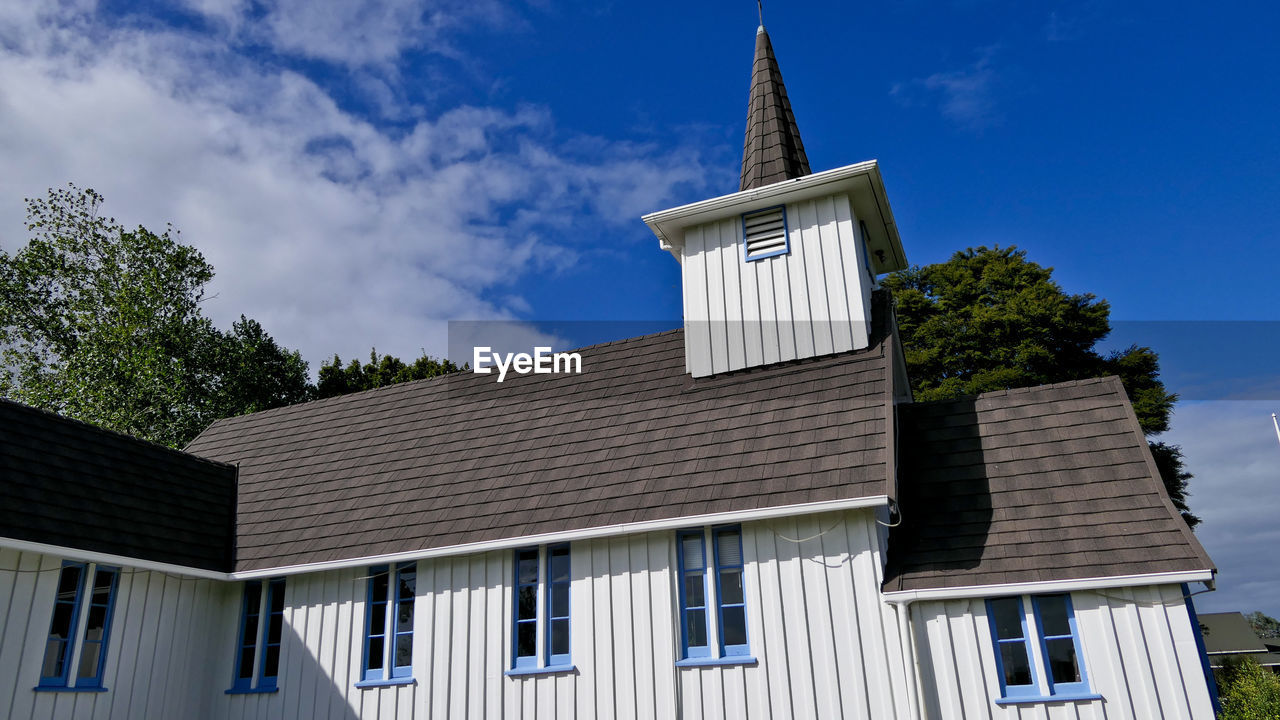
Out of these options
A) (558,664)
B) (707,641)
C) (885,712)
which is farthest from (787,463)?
(558,664)

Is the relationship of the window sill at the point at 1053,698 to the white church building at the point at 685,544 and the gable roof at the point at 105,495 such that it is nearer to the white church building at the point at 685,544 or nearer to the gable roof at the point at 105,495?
the white church building at the point at 685,544

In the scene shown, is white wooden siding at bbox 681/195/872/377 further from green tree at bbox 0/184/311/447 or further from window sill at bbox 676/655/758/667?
green tree at bbox 0/184/311/447

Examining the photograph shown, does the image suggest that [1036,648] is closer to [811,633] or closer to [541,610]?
[811,633]

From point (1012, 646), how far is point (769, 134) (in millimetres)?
9171

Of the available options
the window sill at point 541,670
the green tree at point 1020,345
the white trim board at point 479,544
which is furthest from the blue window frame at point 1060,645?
the green tree at point 1020,345

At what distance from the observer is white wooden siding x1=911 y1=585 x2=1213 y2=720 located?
8203 millimetres

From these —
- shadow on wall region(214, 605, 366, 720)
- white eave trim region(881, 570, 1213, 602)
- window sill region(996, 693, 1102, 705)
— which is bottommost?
window sill region(996, 693, 1102, 705)

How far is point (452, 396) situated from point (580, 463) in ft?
14.3

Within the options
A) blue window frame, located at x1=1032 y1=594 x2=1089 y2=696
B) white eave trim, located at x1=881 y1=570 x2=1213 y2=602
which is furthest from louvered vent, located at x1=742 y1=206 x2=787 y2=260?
blue window frame, located at x1=1032 y1=594 x2=1089 y2=696

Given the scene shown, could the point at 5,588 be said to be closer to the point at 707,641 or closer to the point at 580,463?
the point at 580,463

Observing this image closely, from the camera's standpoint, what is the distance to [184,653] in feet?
39.4

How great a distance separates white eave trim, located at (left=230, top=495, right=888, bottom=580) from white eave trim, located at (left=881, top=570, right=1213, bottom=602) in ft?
3.32

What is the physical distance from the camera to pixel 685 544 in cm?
1041

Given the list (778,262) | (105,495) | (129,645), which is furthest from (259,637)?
(778,262)
